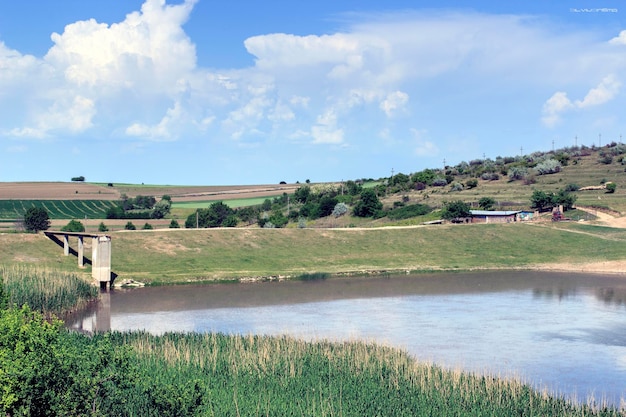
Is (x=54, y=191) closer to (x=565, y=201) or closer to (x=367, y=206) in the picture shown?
(x=367, y=206)

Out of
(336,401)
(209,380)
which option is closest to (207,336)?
(209,380)

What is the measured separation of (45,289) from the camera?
47.3 meters

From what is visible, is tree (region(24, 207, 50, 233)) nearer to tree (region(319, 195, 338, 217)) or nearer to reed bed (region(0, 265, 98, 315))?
reed bed (region(0, 265, 98, 315))

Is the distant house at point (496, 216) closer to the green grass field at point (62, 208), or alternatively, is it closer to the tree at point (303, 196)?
the tree at point (303, 196)

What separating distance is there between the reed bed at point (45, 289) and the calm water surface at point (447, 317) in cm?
136

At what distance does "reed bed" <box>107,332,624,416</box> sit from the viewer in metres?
23.9

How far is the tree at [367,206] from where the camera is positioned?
365 feet

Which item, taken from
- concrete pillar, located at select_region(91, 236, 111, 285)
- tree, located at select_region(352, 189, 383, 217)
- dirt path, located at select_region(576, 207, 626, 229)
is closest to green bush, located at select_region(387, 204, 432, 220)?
tree, located at select_region(352, 189, 383, 217)

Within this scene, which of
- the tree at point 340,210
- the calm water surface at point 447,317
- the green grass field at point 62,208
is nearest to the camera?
the calm water surface at point 447,317

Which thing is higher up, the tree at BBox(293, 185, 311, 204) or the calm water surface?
the tree at BBox(293, 185, 311, 204)

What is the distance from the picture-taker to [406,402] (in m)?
25.1

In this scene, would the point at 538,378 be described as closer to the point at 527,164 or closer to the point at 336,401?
the point at 336,401

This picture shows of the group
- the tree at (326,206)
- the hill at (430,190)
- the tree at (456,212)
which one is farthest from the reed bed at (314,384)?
the tree at (326,206)

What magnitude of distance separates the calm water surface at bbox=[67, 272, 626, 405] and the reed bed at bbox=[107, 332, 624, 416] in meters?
4.05
